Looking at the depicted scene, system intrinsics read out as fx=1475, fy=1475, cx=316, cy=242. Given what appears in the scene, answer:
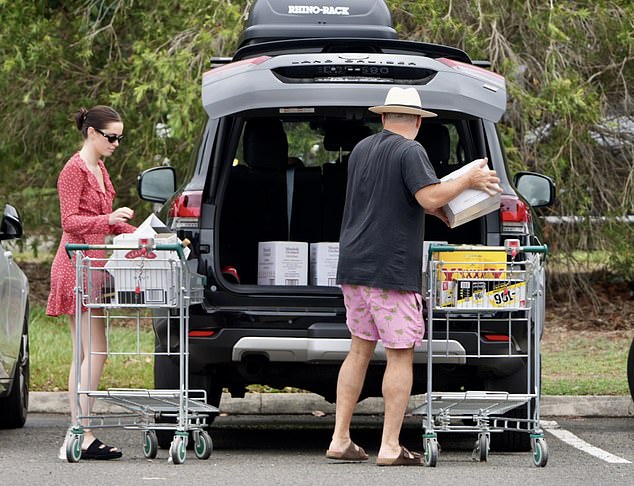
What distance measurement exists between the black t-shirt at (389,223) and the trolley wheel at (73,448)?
1.57 metres

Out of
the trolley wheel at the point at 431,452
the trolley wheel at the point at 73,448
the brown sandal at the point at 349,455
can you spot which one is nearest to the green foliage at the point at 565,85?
the brown sandal at the point at 349,455

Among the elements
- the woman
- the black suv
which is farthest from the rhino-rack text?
the woman

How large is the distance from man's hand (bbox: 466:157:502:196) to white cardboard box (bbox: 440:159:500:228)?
2cm

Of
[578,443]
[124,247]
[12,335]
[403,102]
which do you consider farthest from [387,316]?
[12,335]

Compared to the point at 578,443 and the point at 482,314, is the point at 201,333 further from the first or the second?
the point at 578,443

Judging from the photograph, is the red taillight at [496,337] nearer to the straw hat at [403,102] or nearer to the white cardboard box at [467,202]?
the white cardboard box at [467,202]

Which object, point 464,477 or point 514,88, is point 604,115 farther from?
point 464,477

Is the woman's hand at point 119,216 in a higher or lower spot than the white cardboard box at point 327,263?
higher

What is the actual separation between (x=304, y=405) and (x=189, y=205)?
298 cm

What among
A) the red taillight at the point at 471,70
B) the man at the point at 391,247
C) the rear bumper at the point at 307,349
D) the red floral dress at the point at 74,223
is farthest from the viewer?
the red floral dress at the point at 74,223

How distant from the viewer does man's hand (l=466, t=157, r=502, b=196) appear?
7.23 metres

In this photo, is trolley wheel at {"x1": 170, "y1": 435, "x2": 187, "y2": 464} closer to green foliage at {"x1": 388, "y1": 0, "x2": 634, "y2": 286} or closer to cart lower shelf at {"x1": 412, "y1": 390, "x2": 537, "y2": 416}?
cart lower shelf at {"x1": 412, "y1": 390, "x2": 537, "y2": 416}

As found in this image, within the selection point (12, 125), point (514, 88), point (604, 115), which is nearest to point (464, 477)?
point (514, 88)

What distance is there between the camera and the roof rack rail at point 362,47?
7.89 metres
